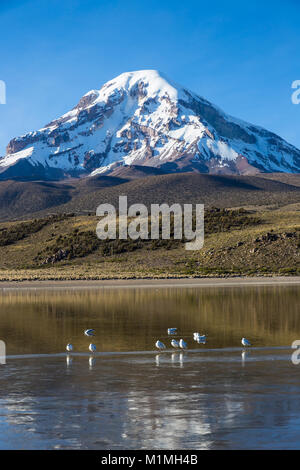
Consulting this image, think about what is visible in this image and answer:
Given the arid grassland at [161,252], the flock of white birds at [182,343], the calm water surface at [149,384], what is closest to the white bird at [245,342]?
the flock of white birds at [182,343]

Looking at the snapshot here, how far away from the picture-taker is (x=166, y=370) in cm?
1825

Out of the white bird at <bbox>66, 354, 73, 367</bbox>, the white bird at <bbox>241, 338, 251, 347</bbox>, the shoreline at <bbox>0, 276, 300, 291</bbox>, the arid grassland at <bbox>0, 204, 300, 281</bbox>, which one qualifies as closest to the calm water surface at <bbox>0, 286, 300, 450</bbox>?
the white bird at <bbox>66, 354, 73, 367</bbox>

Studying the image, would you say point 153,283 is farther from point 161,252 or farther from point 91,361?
point 91,361

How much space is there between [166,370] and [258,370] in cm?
227

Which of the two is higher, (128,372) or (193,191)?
(193,191)

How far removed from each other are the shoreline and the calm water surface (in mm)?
22223

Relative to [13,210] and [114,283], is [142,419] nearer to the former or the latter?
[114,283]

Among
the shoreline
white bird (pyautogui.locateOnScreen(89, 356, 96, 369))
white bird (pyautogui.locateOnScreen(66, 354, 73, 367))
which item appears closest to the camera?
white bird (pyautogui.locateOnScreen(89, 356, 96, 369))

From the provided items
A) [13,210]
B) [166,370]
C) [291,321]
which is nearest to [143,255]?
[291,321]

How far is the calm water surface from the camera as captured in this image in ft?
39.6

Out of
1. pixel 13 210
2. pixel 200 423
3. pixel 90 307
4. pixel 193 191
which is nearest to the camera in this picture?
pixel 200 423

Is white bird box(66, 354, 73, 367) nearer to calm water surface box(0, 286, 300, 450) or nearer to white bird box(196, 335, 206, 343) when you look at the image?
calm water surface box(0, 286, 300, 450)

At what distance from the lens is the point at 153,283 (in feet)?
186

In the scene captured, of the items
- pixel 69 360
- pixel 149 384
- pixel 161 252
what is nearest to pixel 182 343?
pixel 69 360
